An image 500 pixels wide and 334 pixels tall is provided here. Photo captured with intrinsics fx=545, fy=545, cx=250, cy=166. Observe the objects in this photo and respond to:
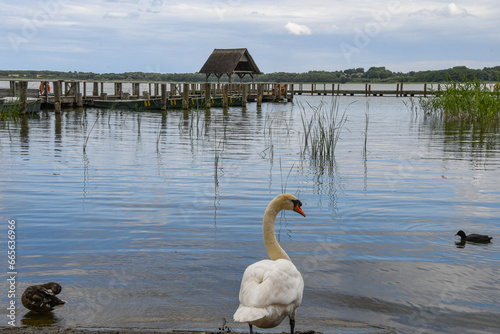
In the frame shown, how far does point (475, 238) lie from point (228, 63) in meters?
51.1

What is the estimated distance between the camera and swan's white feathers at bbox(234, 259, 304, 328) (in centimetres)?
408

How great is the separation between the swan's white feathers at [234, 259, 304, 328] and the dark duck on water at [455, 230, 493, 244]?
436 centimetres

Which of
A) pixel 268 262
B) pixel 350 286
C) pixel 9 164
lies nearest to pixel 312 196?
pixel 350 286

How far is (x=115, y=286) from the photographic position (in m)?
6.00

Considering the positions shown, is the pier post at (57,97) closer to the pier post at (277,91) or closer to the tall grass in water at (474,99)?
the tall grass in water at (474,99)

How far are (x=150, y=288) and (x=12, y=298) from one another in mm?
1387

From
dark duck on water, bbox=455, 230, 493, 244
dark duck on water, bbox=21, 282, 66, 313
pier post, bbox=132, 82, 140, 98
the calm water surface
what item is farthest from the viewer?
pier post, bbox=132, 82, 140, 98

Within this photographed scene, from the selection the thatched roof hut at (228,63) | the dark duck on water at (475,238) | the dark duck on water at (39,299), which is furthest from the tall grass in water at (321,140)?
the thatched roof hut at (228,63)

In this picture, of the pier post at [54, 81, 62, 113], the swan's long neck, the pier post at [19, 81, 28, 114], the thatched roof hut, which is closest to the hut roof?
the thatched roof hut

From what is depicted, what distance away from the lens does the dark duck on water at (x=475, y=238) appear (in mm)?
7801

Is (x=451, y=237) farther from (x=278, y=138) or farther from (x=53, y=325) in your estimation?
(x=278, y=138)

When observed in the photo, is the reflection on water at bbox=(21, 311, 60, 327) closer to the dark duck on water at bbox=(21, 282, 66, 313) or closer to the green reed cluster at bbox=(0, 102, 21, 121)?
the dark duck on water at bbox=(21, 282, 66, 313)

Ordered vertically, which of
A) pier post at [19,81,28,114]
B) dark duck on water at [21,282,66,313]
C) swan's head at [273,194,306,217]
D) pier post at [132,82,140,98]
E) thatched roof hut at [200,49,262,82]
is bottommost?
dark duck on water at [21,282,66,313]

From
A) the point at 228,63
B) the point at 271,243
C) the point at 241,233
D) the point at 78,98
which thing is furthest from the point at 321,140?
the point at 228,63
